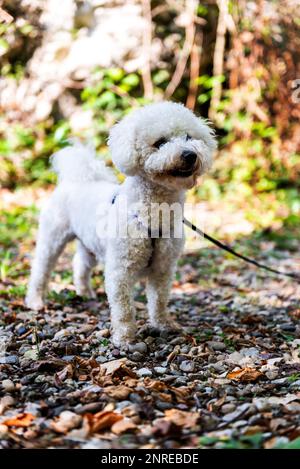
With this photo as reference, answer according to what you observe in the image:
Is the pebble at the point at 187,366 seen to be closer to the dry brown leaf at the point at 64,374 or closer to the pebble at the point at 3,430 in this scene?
the dry brown leaf at the point at 64,374

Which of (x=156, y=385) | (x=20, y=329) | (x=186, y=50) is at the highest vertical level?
(x=186, y=50)

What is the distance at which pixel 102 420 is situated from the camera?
92.0 inches

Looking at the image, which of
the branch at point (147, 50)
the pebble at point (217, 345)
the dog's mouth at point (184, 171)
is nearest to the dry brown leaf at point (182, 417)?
the pebble at point (217, 345)

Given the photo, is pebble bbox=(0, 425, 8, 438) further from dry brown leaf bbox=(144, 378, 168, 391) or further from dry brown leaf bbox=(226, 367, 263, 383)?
dry brown leaf bbox=(226, 367, 263, 383)

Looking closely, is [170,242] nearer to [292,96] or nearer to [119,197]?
[119,197]

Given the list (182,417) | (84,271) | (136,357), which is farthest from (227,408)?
(84,271)

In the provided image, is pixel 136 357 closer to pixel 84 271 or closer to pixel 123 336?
pixel 123 336

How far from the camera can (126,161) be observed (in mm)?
3195

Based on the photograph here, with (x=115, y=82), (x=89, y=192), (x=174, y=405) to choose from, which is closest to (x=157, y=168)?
(x=89, y=192)

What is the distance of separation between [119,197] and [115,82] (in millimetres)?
5275

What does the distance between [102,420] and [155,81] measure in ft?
23.0

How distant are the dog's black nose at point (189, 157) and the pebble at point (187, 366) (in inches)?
42.6

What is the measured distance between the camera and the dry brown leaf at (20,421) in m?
2.34

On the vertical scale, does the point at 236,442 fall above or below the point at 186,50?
below
